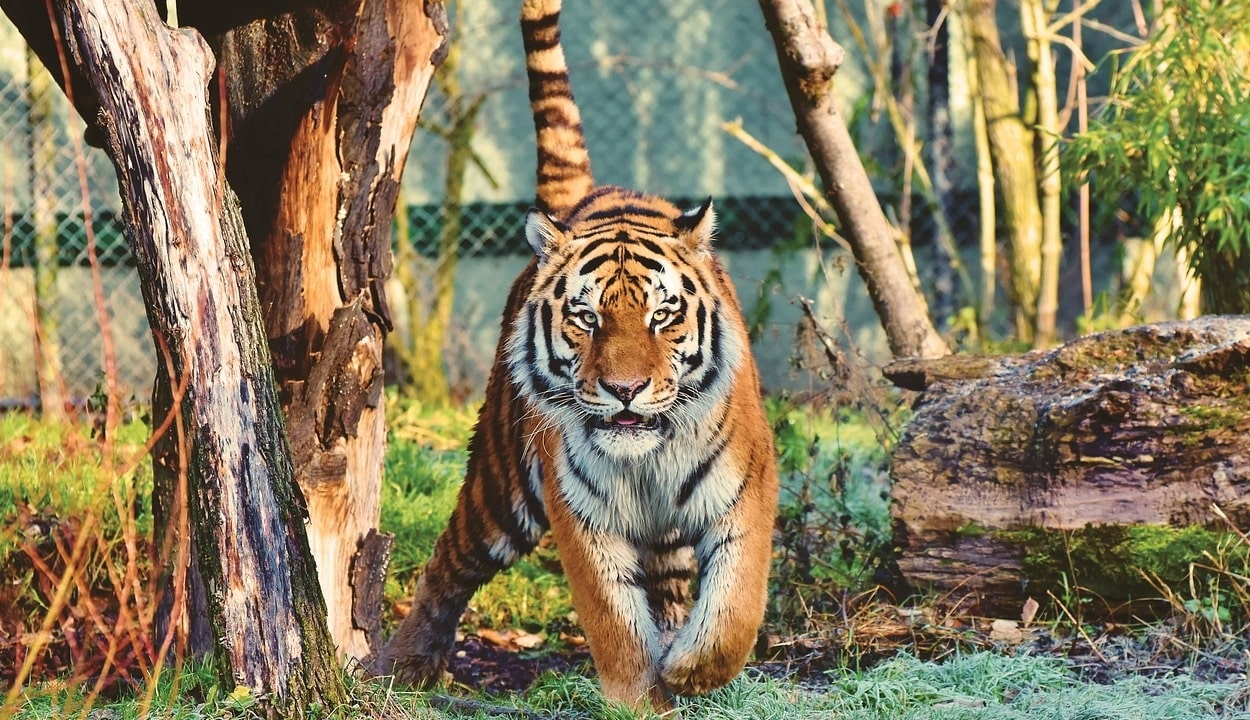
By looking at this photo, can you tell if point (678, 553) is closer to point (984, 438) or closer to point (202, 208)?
point (984, 438)

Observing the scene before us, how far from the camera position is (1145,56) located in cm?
522

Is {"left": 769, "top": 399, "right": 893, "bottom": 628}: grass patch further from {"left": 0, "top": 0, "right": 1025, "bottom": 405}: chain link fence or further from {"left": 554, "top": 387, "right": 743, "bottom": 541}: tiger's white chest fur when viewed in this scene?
{"left": 0, "top": 0, "right": 1025, "bottom": 405}: chain link fence

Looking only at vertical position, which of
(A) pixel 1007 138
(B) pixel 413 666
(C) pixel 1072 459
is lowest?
(B) pixel 413 666

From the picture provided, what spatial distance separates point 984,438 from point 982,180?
4.01 m

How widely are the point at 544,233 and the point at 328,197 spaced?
0.60m

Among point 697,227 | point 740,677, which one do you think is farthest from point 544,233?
point 740,677

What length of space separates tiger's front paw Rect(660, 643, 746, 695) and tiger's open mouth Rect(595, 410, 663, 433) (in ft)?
1.88

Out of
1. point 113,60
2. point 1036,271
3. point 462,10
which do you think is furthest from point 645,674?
point 462,10

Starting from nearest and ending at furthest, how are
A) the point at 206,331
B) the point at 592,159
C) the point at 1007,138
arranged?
the point at 206,331, the point at 1007,138, the point at 592,159

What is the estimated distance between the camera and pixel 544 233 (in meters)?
3.73

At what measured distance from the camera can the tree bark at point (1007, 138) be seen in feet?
24.1

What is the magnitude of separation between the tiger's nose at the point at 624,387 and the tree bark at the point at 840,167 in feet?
5.39

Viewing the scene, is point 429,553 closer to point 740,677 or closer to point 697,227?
point 740,677

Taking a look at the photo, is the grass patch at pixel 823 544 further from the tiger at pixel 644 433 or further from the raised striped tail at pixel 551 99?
the raised striped tail at pixel 551 99
